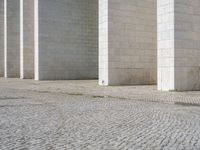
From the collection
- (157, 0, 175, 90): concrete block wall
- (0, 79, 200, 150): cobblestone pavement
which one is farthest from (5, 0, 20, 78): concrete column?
(0, 79, 200, 150): cobblestone pavement

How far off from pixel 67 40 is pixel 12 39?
919 centimetres

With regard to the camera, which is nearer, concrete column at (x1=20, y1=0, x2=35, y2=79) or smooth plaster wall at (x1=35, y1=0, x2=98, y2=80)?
smooth plaster wall at (x1=35, y1=0, x2=98, y2=80)

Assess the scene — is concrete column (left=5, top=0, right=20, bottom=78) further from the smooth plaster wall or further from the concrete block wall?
the concrete block wall

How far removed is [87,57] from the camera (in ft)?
84.7

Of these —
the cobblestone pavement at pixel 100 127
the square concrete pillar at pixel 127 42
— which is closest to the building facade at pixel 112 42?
the square concrete pillar at pixel 127 42

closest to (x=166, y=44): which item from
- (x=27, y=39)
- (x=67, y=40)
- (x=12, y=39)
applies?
(x=67, y=40)

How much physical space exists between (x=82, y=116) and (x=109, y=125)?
1.17m

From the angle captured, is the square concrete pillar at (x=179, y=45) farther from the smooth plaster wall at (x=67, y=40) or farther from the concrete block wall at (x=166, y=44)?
the smooth plaster wall at (x=67, y=40)

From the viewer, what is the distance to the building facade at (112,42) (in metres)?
13.4

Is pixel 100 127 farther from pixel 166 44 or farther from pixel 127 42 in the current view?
pixel 127 42

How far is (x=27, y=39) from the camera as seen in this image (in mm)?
27969

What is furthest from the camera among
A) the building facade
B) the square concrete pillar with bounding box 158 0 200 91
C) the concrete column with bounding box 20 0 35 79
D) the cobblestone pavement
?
the concrete column with bounding box 20 0 35 79

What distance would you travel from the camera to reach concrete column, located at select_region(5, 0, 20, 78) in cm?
3167

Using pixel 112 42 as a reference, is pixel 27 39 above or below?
above
